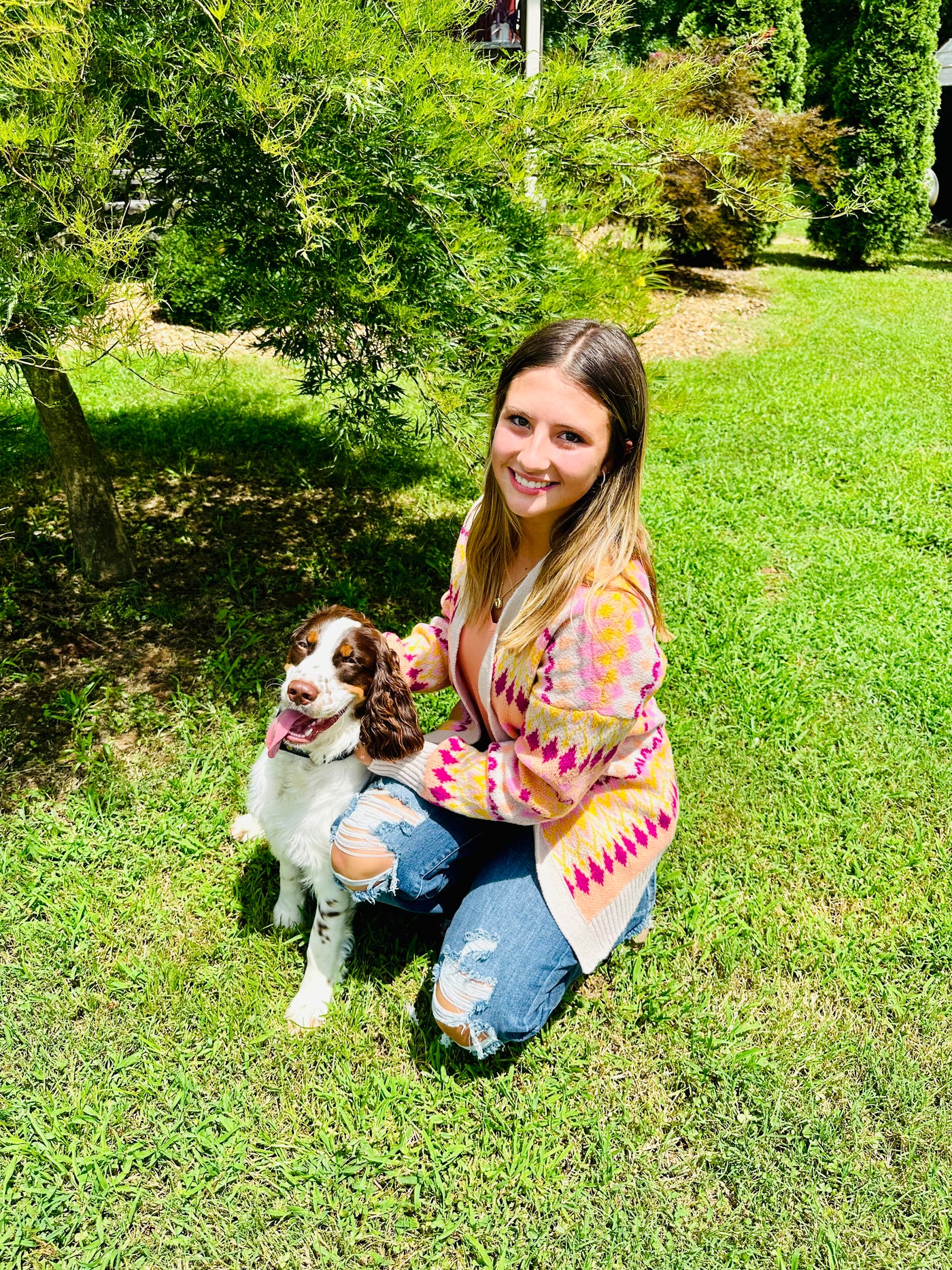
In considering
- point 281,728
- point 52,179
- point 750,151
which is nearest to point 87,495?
point 52,179

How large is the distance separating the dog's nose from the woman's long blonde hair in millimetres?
515

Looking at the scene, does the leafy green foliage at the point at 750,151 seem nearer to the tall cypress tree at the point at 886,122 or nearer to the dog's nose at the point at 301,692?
the tall cypress tree at the point at 886,122

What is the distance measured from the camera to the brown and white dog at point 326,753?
2.29m

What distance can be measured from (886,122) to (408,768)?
44.1 ft

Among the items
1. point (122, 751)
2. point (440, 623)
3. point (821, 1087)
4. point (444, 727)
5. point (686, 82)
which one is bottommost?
point (821, 1087)

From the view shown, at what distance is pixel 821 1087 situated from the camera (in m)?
2.38

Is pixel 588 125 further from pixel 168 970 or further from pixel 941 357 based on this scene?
pixel 941 357

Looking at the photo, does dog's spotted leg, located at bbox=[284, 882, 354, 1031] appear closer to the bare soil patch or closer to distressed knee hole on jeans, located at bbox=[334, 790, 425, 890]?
distressed knee hole on jeans, located at bbox=[334, 790, 425, 890]

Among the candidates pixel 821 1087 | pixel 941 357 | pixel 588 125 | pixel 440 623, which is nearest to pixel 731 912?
pixel 821 1087

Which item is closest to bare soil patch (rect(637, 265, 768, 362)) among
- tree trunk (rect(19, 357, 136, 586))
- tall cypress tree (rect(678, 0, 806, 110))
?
tall cypress tree (rect(678, 0, 806, 110))

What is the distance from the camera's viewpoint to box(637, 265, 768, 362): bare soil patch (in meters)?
8.40

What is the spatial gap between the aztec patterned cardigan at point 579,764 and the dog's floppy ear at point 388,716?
0.05 metres

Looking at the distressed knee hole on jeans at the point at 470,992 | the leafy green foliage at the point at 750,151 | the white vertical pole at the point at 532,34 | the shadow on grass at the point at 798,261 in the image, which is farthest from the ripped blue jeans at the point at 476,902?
the shadow on grass at the point at 798,261

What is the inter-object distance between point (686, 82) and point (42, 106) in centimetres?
182
